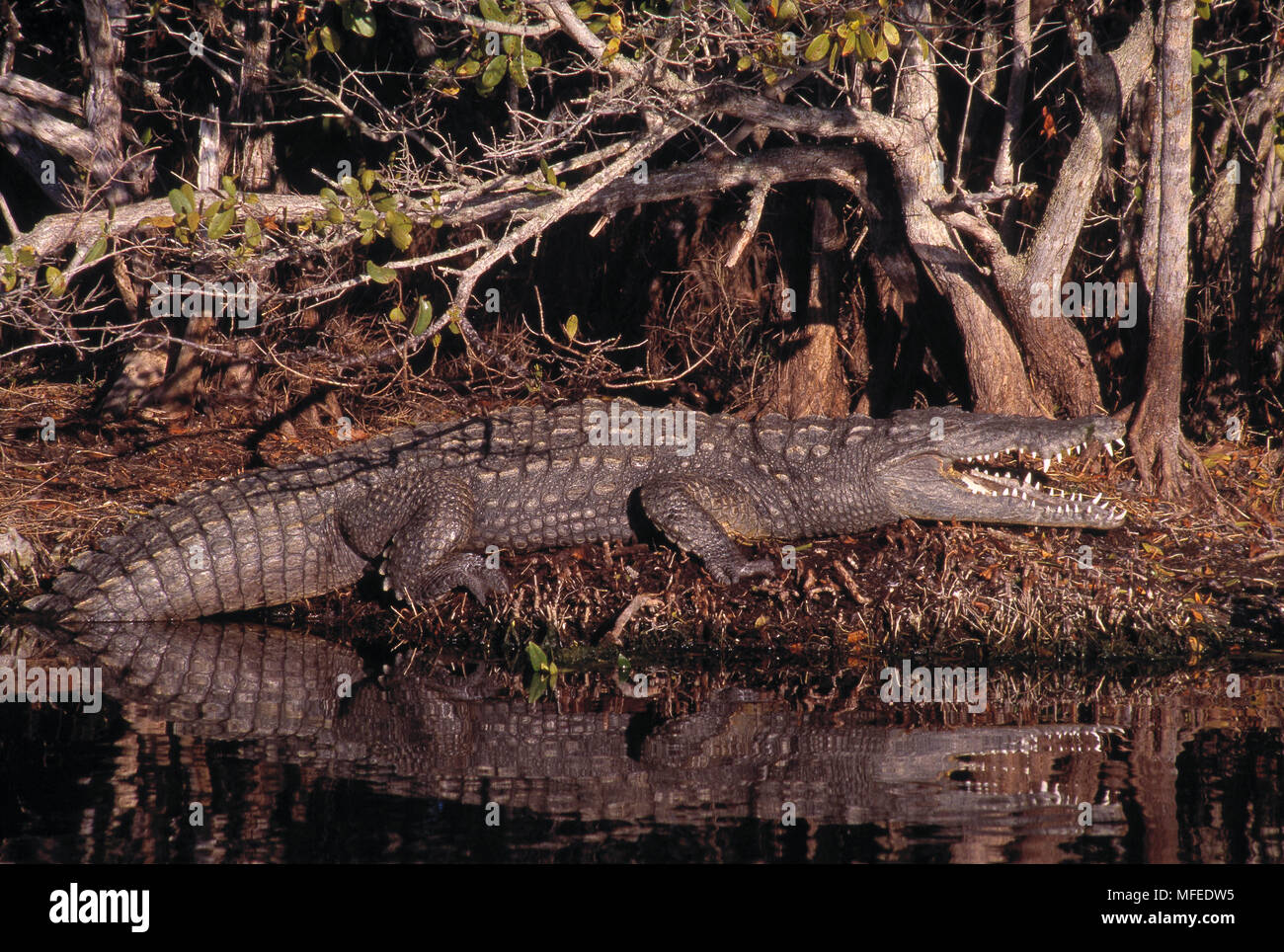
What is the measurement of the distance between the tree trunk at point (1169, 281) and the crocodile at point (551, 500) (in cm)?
69

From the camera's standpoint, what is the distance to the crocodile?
6.22 metres

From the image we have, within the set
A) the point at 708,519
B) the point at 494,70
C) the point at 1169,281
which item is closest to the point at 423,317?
the point at 494,70

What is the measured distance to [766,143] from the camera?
27.0 ft

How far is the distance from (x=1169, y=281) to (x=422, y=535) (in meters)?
4.56

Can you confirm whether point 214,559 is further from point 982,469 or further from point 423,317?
point 982,469

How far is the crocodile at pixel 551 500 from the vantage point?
6.22 metres

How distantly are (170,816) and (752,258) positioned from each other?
5.99 metres

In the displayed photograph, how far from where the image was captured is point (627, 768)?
4.21 meters

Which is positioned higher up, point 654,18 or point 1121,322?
point 654,18

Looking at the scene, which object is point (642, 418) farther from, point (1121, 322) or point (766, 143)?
point (1121, 322)

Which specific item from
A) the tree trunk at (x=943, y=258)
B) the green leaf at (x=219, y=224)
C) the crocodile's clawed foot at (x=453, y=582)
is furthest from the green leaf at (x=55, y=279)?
the tree trunk at (x=943, y=258)

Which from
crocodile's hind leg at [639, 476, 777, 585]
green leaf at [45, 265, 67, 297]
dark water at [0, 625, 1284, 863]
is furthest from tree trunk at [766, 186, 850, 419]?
green leaf at [45, 265, 67, 297]
